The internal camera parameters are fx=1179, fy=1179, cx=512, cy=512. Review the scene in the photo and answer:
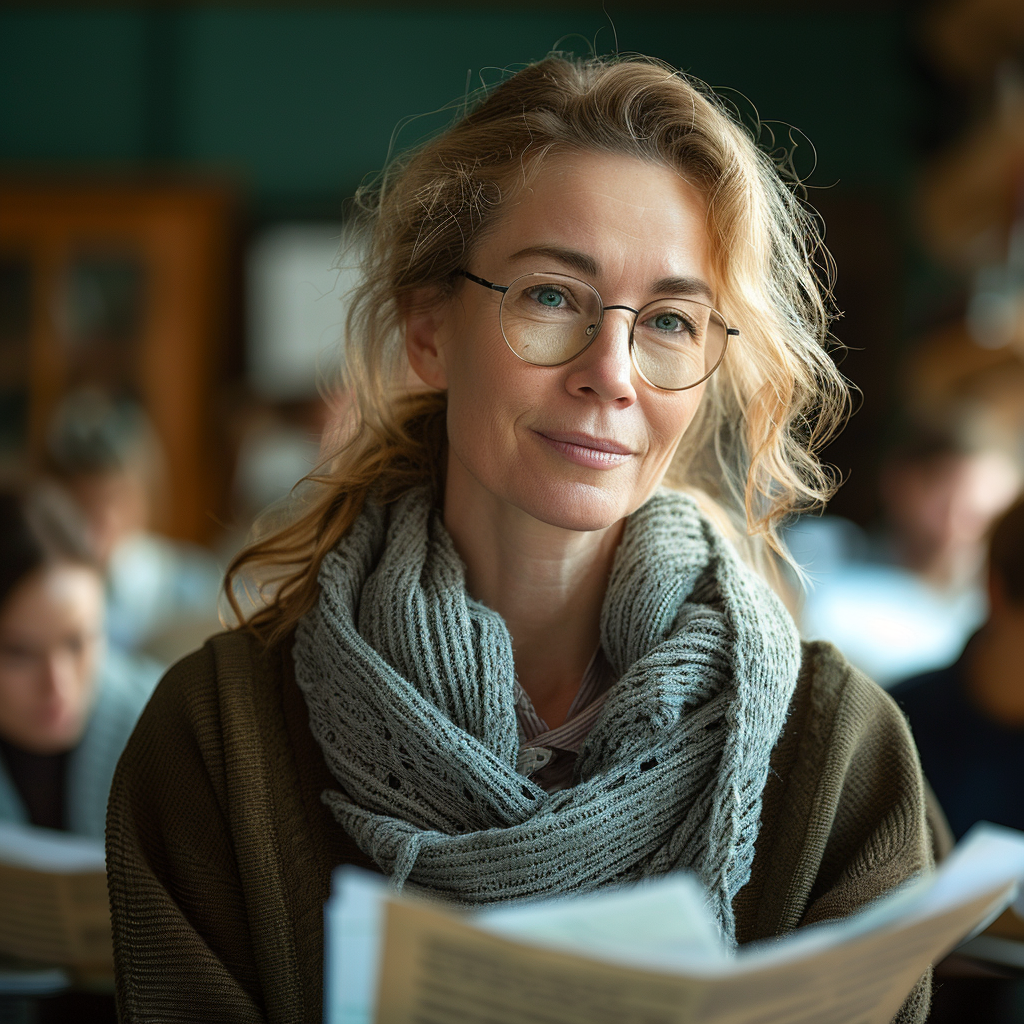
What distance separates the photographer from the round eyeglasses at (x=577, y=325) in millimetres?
1063

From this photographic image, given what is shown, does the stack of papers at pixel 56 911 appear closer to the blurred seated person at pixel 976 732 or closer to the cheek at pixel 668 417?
the cheek at pixel 668 417

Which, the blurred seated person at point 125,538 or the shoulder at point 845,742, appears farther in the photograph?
the blurred seated person at point 125,538

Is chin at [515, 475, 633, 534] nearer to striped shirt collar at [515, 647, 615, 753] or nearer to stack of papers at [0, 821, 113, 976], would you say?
striped shirt collar at [515, 647, 615, 753]

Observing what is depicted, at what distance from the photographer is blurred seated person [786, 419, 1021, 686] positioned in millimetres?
2893

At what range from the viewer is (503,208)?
1116 millimetres

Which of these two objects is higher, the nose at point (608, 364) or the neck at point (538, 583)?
the nose at point (608, 364)

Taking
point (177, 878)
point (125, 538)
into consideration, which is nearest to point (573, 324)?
point (177, 878)

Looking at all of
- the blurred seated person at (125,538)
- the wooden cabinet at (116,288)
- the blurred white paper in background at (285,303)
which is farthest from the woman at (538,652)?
the wooden cabinet at (116,288)

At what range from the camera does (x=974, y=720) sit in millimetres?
1710

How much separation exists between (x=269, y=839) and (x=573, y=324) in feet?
1.75

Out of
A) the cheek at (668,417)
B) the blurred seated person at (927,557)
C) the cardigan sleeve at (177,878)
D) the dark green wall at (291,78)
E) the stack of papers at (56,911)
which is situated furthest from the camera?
the dark green wall at (291,78)

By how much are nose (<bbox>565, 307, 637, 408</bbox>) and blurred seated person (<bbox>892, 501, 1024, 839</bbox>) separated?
89 centimetres

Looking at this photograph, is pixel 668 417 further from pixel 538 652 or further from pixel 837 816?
pixel 837 816

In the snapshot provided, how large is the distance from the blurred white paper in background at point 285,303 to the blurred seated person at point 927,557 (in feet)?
9.96
